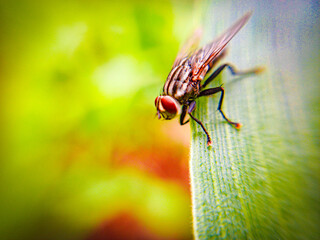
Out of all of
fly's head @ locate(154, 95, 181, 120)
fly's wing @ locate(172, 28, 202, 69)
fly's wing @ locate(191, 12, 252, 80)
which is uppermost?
fly's wing @ locate(172, 28, 202, 69)

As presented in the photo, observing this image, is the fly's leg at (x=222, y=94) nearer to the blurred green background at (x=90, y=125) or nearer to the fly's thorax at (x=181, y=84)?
the fly's thorax at (x=181, y=84)

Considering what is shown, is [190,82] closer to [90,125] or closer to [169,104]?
[169,104]

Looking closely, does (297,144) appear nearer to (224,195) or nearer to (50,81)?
(224,195)

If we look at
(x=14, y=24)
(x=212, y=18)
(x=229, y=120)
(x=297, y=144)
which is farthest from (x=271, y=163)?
(x=14, y=24)

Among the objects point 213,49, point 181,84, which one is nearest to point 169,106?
point 181,84

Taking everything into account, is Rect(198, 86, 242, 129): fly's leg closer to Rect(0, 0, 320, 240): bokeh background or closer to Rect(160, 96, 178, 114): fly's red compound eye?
Rect(160, 96, 178, 114): fly's red compound eye

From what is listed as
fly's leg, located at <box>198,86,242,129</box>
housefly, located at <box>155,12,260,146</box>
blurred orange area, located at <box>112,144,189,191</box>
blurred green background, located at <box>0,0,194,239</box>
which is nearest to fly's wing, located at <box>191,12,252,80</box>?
housefly, located at <box>155,12,260,146</box>
